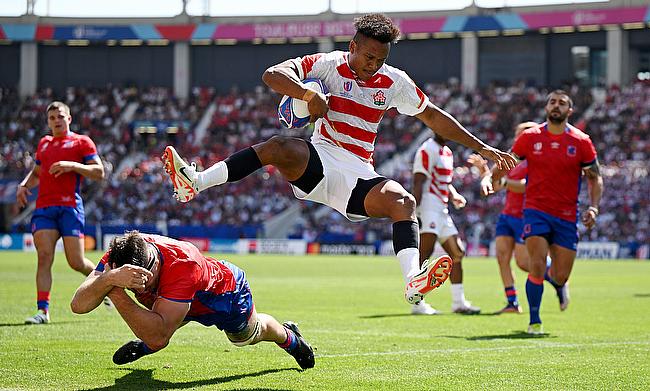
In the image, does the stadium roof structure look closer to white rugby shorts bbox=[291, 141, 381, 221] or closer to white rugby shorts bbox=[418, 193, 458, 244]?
white rugby shorts bbox=[418, 193, 458, 244]

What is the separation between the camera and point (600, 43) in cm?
5438

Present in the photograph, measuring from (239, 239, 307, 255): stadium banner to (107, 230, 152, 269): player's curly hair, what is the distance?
3619cm

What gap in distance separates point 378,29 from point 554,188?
14.1 ft

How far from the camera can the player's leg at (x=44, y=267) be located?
11219 mm

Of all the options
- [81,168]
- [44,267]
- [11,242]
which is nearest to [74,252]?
[44,267]

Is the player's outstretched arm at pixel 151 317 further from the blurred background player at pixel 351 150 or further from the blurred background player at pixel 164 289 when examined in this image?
the blurred background player at pixel 351 150

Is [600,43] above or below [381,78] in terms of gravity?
above

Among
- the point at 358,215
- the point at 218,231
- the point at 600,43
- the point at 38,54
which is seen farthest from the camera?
the point at 38,54

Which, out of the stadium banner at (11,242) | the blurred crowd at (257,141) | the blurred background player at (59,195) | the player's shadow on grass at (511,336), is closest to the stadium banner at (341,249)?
the blurred crowd at (257,141)

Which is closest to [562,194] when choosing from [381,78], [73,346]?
[381,78]

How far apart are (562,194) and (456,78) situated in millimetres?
47101

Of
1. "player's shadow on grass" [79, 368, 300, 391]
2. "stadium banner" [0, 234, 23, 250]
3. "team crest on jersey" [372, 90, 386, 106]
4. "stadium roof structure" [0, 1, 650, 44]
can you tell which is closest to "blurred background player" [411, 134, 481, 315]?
"team crest on jersey" [372, 90, 386, 106]

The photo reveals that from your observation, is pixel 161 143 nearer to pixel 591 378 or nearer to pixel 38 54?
pixel 38 54

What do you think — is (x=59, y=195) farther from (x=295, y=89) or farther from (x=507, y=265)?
(x=507, y=265)
